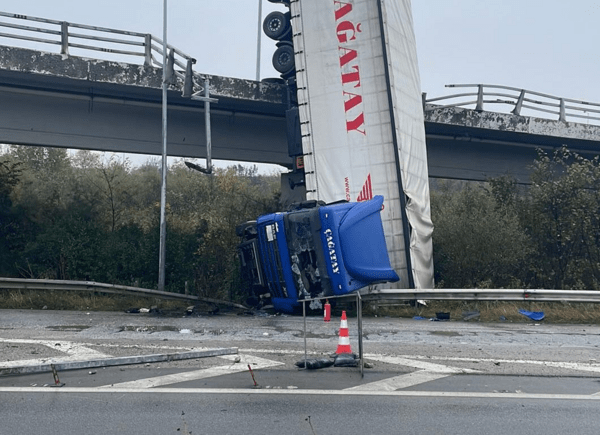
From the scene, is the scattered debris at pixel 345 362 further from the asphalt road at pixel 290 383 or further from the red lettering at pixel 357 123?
the red lettering at pixel 357 123

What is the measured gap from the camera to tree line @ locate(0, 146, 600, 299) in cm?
1705

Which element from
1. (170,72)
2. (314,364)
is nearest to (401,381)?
(314,364)

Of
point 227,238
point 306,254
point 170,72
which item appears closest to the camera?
point 306,254

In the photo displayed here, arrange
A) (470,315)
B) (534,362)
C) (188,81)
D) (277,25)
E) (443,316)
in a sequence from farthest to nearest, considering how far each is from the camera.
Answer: (277,25) → (188,81) → (470,315) → (443,316) → (534,362)

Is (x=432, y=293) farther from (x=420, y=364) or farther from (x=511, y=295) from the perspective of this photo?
(x=420, y=364)

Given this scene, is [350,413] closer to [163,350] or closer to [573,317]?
[163,350]

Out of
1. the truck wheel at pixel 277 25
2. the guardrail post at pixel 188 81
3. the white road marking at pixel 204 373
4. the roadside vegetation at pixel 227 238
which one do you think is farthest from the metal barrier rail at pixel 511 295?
the truck wheel at pixel 277 25

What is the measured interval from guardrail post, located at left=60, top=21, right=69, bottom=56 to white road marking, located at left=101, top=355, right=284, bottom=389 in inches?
467

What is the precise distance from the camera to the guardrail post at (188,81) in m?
16.7

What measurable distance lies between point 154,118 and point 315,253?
336 inches

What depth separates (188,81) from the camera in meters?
16.8

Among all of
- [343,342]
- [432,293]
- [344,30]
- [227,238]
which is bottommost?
[343,342]

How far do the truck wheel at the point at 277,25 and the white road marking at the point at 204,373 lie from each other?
12961 millimetres

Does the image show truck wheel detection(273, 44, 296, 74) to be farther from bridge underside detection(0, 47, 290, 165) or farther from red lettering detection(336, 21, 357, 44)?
red lettering detection(336, 21, 357, 44)
